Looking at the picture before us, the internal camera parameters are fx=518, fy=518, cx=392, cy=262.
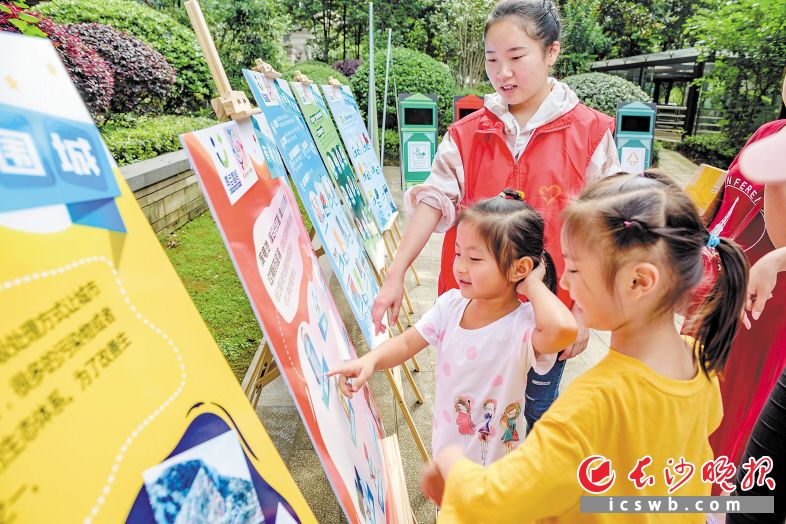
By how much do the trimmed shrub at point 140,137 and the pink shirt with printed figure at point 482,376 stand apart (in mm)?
3212

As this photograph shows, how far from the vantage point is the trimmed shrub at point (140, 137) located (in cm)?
464

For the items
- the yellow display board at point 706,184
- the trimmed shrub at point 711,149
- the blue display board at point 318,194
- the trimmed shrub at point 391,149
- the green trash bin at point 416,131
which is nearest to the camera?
the blue display board at point 318,194

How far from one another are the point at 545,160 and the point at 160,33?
7.62m

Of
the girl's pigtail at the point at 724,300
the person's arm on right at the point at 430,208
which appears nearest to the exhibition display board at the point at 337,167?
the person's arm on right at the point at 430,208

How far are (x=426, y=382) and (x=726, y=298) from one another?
2257mm

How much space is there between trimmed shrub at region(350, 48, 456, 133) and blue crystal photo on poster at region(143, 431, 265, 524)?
10.8 m

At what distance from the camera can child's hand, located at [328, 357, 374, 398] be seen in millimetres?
1416

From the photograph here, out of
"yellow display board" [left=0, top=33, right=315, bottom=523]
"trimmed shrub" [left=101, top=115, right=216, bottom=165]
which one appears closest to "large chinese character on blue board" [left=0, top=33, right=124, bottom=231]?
"yellow display board" [left=0, top=33, right=315, bottom=523]

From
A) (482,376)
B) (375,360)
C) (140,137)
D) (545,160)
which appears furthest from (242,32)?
(482,376)

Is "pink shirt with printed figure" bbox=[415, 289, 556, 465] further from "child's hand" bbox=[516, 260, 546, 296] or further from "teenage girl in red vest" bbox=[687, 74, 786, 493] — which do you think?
"teenage girl in red vest" bbox=[687, 74, 786, 493]

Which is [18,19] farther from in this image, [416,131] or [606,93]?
[606,93]

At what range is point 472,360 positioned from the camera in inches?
59.4

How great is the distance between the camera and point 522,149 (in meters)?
1.83

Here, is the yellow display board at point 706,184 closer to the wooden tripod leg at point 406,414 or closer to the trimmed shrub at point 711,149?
the wooden tripod leg at point 406,414
